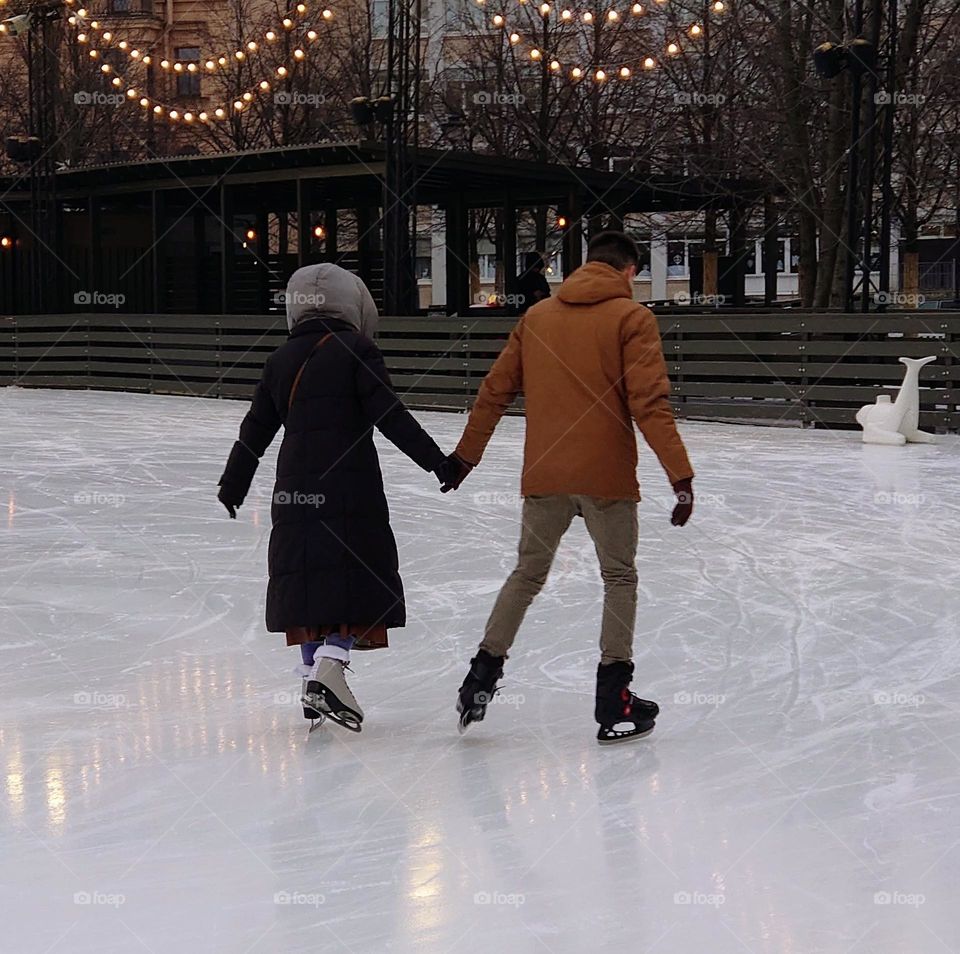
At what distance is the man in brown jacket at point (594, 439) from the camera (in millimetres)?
4473

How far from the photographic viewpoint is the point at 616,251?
182 inches

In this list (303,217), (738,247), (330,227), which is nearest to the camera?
(303,217)

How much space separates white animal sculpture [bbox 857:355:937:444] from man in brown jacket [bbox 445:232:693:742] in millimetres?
9482

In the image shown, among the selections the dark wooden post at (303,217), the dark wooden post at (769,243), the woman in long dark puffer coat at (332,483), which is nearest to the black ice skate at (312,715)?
the woman in long dark puffer coat at (332,483)

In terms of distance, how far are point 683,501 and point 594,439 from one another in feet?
1.01

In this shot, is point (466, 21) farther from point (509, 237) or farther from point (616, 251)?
point (616, 251)

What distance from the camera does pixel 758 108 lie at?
2175 cm

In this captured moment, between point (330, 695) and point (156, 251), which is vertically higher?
point (156, 251)

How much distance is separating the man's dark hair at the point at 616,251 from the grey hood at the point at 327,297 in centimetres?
68

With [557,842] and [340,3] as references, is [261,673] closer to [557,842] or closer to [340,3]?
[557,842]

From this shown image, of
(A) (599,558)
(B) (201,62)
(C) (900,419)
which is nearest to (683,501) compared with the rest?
(A) (599,558)

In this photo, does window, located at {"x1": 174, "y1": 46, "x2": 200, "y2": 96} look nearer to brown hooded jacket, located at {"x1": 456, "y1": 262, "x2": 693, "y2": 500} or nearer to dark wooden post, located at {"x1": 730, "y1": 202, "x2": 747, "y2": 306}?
dark wooden post, located at {"x1": 730, "y1": 202, "x2": 747, "y2": 306}

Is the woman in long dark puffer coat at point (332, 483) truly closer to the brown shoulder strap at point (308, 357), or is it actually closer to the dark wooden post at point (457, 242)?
the brown shoulder strap at point (308, 357)

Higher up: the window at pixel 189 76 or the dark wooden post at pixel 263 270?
the window at pixel 189 76
